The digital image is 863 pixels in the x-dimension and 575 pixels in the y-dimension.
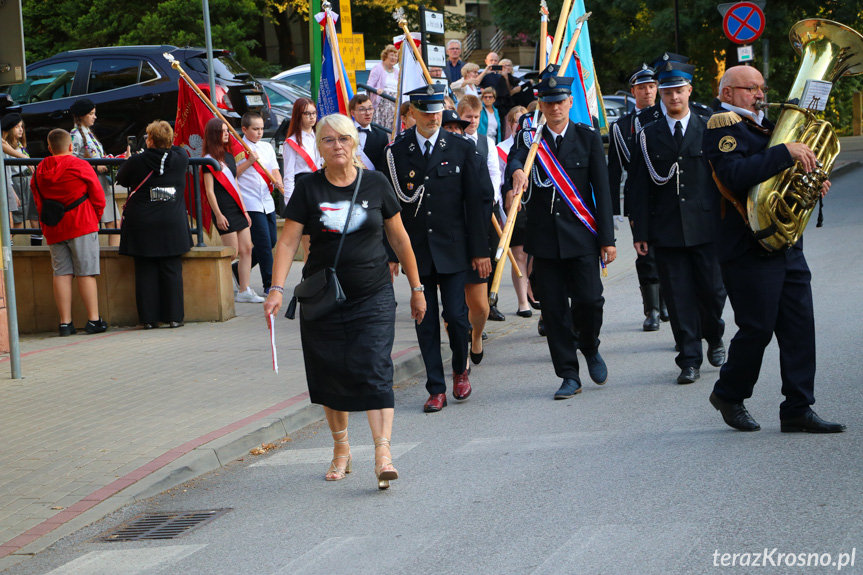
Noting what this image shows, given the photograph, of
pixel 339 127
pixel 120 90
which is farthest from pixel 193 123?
pixel 339 127

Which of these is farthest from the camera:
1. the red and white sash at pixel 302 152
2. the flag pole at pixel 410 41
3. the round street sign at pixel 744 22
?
the round street sign at pixel 744 22

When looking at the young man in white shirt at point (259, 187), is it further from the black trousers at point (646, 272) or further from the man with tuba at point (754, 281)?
the man with tuba at point (754, 281)

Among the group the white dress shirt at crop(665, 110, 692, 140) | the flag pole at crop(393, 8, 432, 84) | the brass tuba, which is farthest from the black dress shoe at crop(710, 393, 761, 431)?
the flag pole at crop(393, 8, 432, 84)

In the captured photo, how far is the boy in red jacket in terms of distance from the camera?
11.7 m

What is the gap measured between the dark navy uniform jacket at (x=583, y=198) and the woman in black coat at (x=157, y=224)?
16.7 ft

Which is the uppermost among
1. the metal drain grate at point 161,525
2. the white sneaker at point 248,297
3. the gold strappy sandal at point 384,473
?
the white sneaker at point 248,297

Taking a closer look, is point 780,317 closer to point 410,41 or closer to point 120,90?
point 410,41

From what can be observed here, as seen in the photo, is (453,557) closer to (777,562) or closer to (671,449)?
(777,562)

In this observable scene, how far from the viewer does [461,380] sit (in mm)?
8289

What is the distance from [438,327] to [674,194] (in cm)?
202

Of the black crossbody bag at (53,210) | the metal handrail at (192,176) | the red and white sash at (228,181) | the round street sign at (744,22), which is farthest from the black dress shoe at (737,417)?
the round street sign at (744,22)

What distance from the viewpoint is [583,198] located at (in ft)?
26.6

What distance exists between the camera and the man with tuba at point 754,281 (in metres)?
6.31

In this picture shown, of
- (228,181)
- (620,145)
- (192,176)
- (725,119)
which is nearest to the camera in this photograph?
(725,119)
